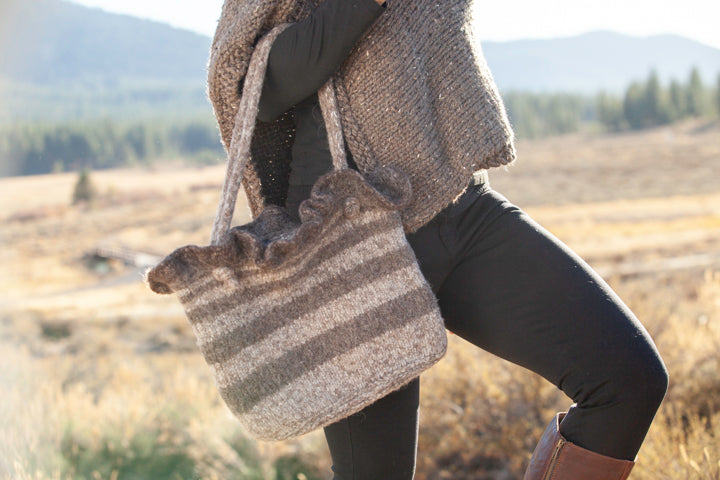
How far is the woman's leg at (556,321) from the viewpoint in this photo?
3.44 ft

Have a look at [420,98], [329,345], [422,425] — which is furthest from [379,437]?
[422,425]

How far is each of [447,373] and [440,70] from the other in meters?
2.21

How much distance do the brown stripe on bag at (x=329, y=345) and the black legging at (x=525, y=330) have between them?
8cm

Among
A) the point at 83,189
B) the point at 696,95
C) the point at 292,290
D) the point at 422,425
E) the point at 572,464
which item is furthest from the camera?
the point at 696,95

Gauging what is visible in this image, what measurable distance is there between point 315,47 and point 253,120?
21 centimetres

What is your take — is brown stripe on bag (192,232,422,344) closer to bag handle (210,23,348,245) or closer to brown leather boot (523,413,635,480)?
bag handle (210,23,348,245)

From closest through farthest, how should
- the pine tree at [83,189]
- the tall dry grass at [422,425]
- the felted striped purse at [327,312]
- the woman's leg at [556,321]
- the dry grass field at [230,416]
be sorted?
the woman's leg at [556,321] → the felted striped purse at [327,312] → the dry grass field at [230,416] → the tall dry grass at [422,425] → the pine tree at [83,189]

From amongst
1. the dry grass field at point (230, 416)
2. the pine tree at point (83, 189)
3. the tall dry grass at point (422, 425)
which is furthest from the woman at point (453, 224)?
the pine tree at point (83, 189)

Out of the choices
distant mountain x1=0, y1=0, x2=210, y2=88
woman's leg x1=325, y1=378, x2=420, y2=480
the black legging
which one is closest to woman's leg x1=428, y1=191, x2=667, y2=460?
the black legging

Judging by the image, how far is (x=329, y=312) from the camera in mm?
1185

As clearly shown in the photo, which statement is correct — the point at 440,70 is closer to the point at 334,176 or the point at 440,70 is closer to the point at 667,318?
the point at 334,176

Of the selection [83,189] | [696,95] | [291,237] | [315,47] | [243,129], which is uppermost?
[315,47]

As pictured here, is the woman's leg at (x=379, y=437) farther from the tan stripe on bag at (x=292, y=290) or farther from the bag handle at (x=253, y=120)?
the bag handle at (x=253, y=120)

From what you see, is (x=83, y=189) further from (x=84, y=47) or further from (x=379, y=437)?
(x=379, y=437)
